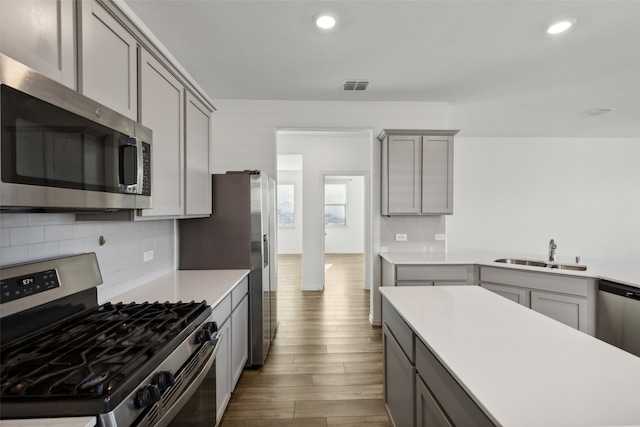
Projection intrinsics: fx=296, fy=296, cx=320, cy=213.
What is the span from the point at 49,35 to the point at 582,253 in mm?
7723

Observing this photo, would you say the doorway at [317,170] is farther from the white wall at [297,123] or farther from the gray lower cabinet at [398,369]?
the gray lower cabinet at [398,369]

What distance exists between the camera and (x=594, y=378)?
93cm

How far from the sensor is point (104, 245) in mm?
1750

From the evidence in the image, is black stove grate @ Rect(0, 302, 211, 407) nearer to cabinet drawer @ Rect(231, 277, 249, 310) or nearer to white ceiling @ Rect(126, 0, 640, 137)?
cabinet drawer @ Rect(231, 277, 249, 310)

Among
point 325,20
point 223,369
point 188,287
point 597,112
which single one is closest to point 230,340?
point 223,369

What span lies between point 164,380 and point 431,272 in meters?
2.82

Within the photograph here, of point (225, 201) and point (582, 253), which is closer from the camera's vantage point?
point (225, 201)

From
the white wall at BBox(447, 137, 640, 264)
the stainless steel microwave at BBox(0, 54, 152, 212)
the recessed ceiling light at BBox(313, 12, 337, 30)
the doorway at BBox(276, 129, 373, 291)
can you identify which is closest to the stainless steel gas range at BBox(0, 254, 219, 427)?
the stainless steel microwave at BBox(0, 54, 152, 212)

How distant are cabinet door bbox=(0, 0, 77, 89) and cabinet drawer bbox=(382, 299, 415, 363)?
181 cm

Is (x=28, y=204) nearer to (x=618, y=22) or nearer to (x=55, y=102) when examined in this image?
(x=55, y=102)

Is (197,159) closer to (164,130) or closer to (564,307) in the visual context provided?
(164,130)

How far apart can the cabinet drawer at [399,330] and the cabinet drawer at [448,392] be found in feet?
0.23

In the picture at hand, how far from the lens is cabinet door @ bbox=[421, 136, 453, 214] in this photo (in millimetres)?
3645

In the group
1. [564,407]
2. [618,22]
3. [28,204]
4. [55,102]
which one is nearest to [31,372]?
[28,204]
